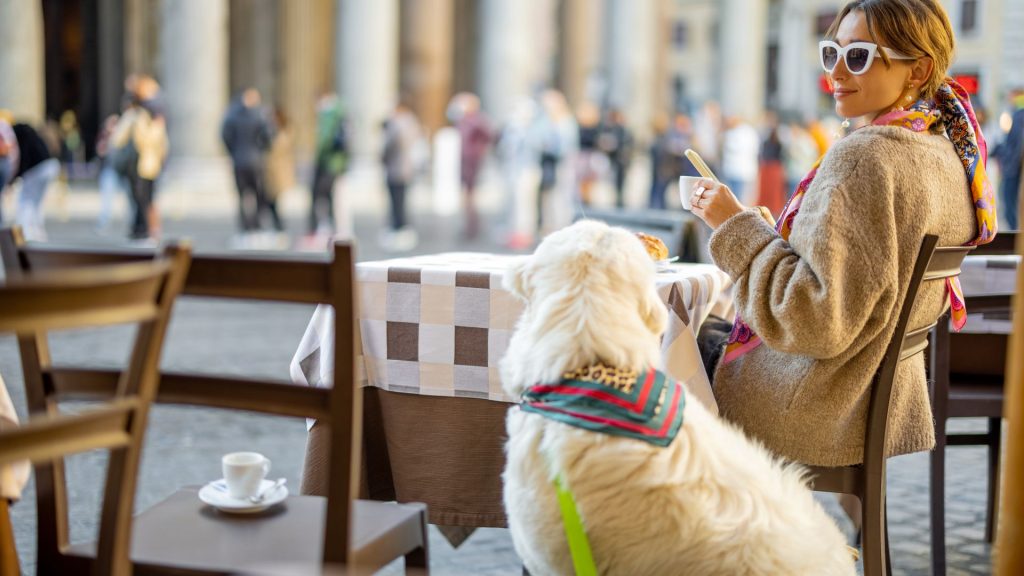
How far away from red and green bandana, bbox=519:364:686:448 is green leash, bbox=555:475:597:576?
15 centimetres

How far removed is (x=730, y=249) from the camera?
3.22 meters

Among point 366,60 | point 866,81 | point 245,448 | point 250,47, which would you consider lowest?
point 245,448

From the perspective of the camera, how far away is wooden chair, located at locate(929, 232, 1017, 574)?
12.8ft

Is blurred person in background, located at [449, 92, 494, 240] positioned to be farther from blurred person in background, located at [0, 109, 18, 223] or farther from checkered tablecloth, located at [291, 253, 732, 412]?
checkered tablecloth, located at [291, 253, 732, 412]

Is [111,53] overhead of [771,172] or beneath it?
overhead

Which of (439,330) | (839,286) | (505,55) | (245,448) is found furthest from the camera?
(505,55)

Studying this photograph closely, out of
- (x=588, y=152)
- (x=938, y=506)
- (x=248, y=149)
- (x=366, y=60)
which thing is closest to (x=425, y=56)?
(x=366, y=60)

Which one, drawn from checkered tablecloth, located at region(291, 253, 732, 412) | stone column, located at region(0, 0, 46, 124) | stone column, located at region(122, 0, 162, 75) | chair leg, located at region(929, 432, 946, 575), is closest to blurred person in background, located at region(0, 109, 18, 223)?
stone column, located at region(0, 0, 46, 124)

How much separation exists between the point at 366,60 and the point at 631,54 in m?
9.20

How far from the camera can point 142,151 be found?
14.5m

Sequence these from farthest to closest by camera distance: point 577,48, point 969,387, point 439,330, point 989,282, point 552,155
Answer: point 577,48, point 552,155, point 989,282, point 969,387, point 439,330

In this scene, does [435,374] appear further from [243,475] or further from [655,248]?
[243,475]

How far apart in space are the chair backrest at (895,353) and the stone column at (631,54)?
27.5 m

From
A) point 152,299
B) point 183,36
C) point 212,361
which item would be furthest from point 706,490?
point 183,36
